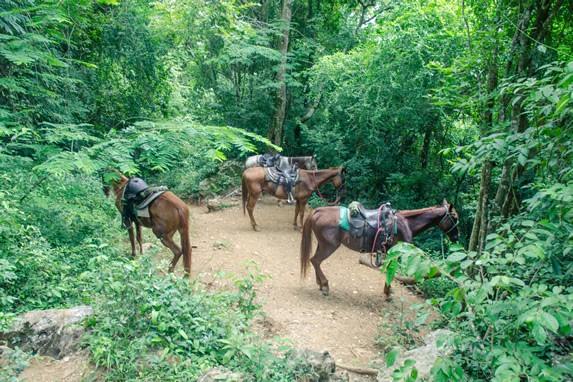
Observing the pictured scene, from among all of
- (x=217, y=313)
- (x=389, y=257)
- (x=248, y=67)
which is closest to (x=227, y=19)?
(x=248, y=67)

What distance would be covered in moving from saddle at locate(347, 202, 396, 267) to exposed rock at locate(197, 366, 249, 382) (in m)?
3.63

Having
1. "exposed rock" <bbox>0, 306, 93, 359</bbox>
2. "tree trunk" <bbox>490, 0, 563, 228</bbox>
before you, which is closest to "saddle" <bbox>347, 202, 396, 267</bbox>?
"tree trunk" <bbox>490, 0, 563, 228</bbox>

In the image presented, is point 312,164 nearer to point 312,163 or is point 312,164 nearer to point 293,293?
point 312,163

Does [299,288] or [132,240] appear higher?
[132,240]

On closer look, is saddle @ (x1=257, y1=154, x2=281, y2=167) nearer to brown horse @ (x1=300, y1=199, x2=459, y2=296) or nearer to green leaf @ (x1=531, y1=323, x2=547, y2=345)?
brown horse @ (x1=300, y1=199, x2=459, y2=296)

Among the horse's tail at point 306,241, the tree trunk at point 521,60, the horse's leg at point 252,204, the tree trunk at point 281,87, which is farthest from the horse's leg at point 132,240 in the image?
the tree trunk at point 281,87

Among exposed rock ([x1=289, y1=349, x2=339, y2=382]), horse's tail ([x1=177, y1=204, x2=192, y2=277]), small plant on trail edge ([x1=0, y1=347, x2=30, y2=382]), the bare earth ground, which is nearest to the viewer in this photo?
small plant on trail edge ([x1=0, y1=347, x2=30, y2=382])

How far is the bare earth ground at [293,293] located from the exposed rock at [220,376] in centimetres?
109

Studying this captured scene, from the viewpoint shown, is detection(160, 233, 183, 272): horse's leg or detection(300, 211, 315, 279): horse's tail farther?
detection(300, 211, 315, 279): horse's tail

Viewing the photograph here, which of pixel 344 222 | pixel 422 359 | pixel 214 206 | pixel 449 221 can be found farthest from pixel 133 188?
pixel 449 221

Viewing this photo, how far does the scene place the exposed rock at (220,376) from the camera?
2.70 m

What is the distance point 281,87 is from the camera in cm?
1230

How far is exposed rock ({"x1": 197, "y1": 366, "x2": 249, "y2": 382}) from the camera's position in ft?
8.84

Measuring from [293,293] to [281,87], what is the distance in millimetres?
8165
